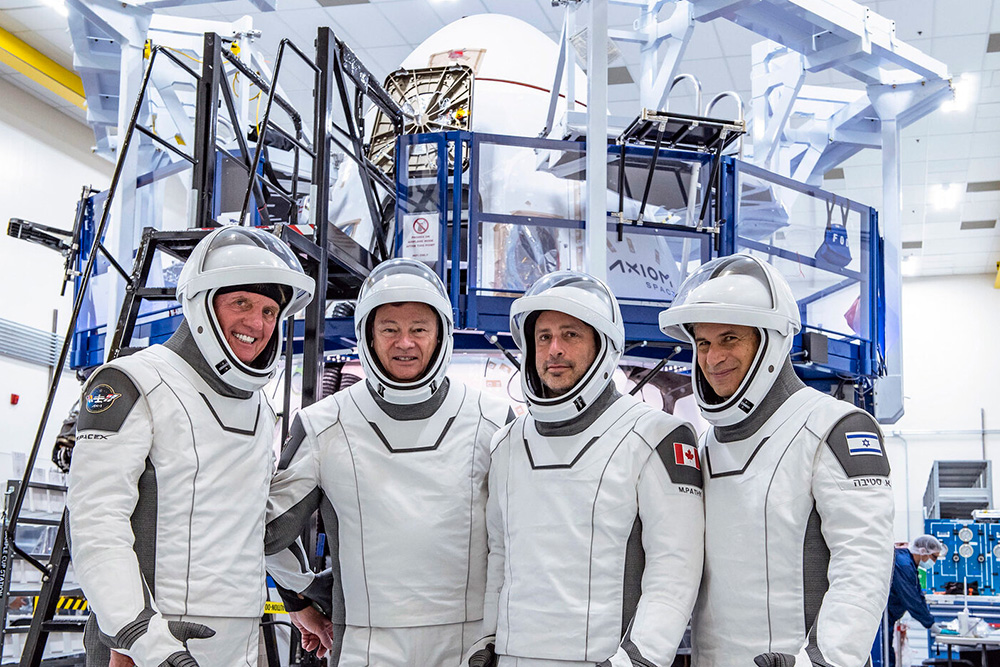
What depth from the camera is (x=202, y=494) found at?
289cm

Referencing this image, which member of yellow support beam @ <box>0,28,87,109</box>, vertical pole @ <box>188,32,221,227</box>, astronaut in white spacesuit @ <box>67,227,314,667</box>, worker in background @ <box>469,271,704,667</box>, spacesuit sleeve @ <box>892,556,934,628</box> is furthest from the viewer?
yellow support beam @ <box>0,28,87,109</box>

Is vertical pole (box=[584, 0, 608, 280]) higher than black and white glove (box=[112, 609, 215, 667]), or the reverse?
vertical pole (box=[584, 0, 608, 280])

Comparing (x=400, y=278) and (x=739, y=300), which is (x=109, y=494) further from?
(x=739, y=300)

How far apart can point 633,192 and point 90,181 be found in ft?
33.5

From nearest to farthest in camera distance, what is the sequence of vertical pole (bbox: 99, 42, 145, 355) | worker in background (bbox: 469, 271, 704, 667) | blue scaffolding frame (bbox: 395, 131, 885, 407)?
1. worker in background (bbox: 469, 271, 704, 667)
2. blue scaffolding frame (bbox: 395, 131, 885, 407)
3. vertical pole (bbox: 99, 42, 145, 355)

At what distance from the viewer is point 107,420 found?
2795 millimetres

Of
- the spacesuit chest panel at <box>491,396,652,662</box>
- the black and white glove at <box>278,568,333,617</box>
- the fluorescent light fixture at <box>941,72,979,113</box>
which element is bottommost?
the black and white glove at <box>278,568,333,617</box>

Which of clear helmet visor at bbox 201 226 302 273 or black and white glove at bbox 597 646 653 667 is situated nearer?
black and white glove at bbox 597 646 653 667

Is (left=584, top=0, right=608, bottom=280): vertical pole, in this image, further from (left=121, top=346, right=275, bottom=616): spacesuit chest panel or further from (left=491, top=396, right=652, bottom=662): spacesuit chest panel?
(left=121, top=346, right=275, bottom=616): spacesuit chest panel

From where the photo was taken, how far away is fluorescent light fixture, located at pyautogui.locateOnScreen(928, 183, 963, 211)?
15648mm

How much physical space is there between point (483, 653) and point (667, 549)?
2.22 ft

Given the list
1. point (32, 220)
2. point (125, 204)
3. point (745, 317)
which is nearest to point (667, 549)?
point (745, 317)

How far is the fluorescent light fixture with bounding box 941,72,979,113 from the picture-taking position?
12.2 meters

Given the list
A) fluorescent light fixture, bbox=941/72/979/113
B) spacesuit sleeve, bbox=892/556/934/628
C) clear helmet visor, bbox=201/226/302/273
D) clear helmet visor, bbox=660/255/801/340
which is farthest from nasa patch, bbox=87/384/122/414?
fluorescent light fixture, bbox=941/72/979/113
